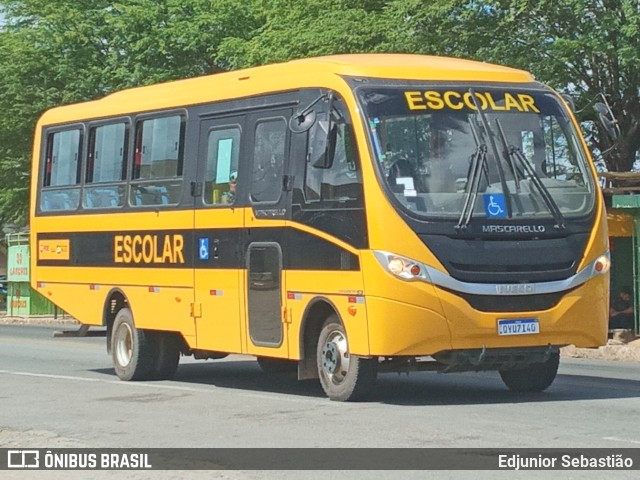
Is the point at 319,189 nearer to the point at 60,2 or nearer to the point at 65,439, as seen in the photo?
the point at 65,439

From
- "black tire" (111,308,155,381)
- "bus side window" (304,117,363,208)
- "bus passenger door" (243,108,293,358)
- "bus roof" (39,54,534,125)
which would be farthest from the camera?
"black tire" (111,308,155,381)

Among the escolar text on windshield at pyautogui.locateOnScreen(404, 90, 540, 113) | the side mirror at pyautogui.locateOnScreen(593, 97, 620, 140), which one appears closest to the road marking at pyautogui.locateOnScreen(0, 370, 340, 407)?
the escolar text on windshield at pyautogui.locateOnScreen(404, 90, 540, 113)

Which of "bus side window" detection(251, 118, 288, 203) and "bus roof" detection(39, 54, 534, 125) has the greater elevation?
"bus roof" detection(39, 54, 534, 125)

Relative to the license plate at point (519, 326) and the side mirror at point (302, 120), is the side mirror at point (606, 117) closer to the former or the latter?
the license plate at point (519, 326)

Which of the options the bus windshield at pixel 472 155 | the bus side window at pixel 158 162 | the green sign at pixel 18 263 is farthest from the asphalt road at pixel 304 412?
the green sign at pixel 18 263

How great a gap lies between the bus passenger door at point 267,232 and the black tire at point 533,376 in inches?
91.7

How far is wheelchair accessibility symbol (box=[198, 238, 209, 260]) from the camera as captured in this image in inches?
613

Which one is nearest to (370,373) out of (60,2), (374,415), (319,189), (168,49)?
(374,415)

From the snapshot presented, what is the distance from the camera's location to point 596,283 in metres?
13.6

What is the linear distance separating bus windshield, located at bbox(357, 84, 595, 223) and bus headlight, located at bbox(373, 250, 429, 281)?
17.4 inches

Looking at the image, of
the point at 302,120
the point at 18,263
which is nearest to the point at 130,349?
the point at 302,120

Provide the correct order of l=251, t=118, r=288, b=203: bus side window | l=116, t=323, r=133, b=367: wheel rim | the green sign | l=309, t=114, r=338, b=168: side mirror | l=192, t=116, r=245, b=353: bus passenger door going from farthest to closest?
the green sign < l=116, t=323, r=133, b=367: wheel rim < l=192, t=116, r=245, b=353: bus passenger door < l=251, t=118, r=288, b=203: bus side window < l=309, t=114, r=338, b=168: side mirror

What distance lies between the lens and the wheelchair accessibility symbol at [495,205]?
43.1 ft

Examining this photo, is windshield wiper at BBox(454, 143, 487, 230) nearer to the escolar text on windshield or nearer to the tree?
the escolar text on windshield
